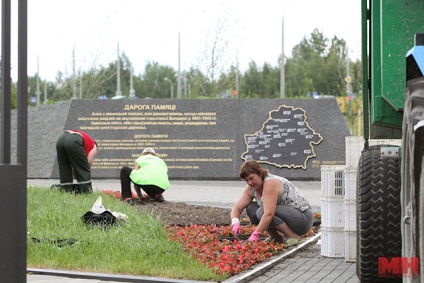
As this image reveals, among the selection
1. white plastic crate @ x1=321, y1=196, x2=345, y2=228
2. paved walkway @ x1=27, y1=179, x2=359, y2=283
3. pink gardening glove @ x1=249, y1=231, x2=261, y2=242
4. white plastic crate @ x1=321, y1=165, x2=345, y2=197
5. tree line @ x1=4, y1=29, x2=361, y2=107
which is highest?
tree line @ x1=4, y1=29, x2=361, y2=107

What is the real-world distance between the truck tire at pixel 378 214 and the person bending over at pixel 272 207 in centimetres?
426

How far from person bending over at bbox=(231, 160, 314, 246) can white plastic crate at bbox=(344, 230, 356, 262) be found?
117cm

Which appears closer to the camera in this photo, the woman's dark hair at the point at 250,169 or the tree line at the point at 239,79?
the woman's dark hair at the point at 250,169

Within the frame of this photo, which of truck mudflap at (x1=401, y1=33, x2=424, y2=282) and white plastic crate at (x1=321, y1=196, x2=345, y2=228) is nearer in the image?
truck mudflap at (x1=401, y1=33, x2=424, y2=282)

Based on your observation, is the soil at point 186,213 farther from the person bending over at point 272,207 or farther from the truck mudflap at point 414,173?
the truck mudflap at point 414,173

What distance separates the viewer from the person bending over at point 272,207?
11.2m

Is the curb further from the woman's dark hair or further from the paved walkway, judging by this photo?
the woman's dark hair

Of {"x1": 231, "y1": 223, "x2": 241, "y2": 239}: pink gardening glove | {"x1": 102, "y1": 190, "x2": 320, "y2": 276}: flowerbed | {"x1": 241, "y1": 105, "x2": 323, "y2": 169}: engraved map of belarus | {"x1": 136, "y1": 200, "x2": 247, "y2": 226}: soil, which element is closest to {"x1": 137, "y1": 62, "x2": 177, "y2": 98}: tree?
{"x1": 241, "y1": 105, "x2": 323, "y2": 169}: engraved map of belarus

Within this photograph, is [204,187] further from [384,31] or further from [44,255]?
[384,31]

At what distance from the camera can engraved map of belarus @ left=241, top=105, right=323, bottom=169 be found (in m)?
27.4

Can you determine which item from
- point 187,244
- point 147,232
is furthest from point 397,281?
point 147,232

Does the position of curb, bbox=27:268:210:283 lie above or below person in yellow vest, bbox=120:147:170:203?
below

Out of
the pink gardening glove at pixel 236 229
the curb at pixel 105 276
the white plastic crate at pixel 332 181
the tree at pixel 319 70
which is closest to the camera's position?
the curb at pixel 105 276

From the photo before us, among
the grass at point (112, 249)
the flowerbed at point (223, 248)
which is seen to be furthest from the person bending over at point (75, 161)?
the flowerbed at point (223, 248)
